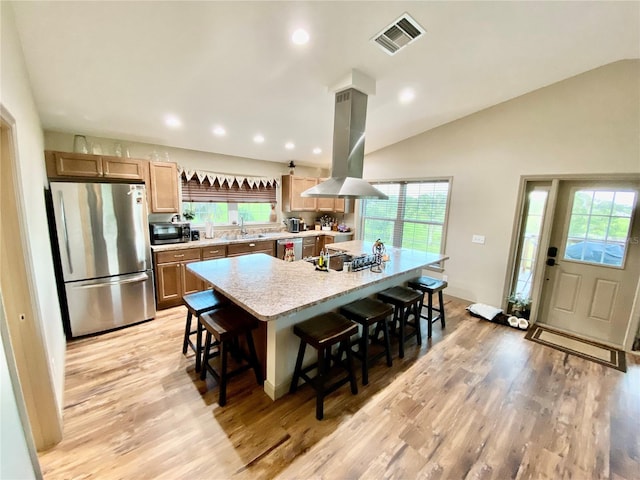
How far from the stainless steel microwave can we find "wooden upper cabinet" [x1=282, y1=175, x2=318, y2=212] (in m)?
2.06

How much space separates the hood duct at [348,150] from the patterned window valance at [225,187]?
2.33m

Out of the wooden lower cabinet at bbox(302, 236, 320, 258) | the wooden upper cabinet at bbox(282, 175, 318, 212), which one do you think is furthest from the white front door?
the wooden upper cabinet at bbox(282, 175, 318, 212)

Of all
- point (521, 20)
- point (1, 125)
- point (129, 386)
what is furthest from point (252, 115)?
point (129, 386)

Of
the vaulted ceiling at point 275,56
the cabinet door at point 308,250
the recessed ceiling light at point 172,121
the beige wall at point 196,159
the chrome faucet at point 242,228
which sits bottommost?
the cabinet door at point 308,250

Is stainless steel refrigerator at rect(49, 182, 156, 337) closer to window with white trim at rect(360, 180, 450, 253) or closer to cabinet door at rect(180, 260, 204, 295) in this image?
cabinet door at rect(180, 260, 204, 295)

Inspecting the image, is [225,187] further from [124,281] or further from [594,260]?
[594,260]

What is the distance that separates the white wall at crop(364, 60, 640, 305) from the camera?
284 centimetres

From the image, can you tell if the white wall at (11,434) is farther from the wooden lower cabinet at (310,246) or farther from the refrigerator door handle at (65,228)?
the wooden lower cabinet at (310,246)

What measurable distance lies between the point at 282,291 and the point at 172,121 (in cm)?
270

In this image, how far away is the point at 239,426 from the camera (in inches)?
74.2

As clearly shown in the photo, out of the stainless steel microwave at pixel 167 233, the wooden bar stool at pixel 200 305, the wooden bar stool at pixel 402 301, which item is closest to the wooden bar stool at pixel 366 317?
the wooden bar stool at pixel 402 301

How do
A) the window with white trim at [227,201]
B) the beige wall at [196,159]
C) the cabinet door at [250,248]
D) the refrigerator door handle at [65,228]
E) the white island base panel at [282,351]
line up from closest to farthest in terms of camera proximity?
1. the white island base panel at [282,351]
2. the refrigerator door handle at [65,228]
3. the beige wall at [196,159]
4. the cabinet door at [250,248]
5. the window with white trim at [227,201]

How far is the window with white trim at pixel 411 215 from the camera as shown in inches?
176

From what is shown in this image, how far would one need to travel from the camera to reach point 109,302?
3.06 m
